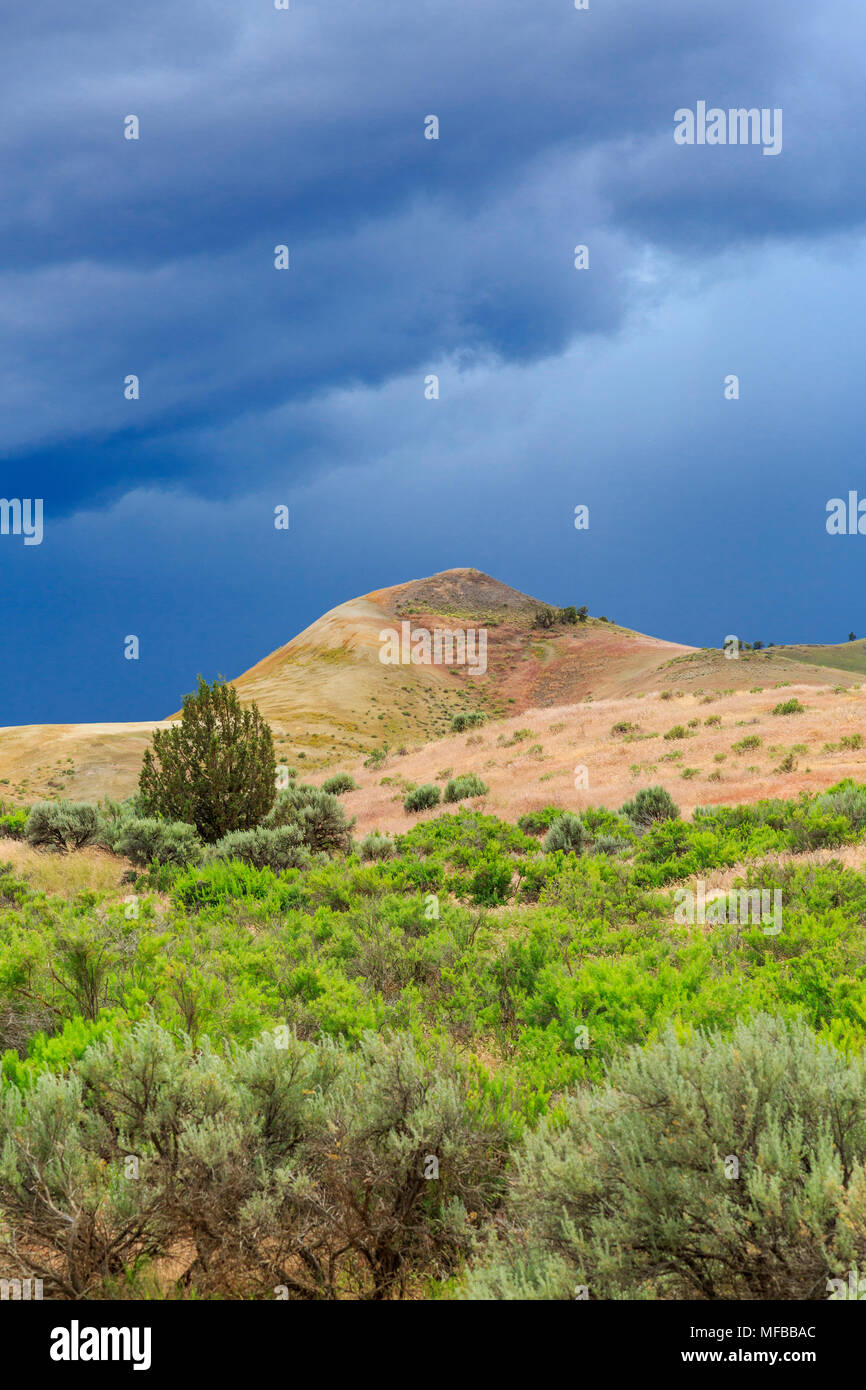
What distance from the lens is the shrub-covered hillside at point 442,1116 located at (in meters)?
2.65

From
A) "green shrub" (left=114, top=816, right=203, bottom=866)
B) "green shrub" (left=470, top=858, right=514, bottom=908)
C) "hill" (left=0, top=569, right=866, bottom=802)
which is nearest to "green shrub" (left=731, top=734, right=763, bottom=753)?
"green shrub" (left=470, top=858, right=514, bottom=908)

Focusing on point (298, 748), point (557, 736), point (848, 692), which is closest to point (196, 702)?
point (557, 736)

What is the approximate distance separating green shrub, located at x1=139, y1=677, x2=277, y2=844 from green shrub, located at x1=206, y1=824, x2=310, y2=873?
247cm

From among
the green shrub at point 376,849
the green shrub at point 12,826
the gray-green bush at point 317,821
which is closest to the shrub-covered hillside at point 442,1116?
the green shrub at point 376,849

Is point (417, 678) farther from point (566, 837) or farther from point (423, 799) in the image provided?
point (566, 837)

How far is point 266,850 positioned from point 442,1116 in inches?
376

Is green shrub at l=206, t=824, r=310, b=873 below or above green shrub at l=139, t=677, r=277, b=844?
below

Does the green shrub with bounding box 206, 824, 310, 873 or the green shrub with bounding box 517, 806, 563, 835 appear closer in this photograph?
the green shrub with bounding box 206, 824, 310, 873

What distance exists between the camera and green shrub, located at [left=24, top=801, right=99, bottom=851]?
14297 millimetres

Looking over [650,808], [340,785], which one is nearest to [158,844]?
[650,808]

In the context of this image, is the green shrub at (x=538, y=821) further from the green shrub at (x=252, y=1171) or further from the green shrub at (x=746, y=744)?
the green shrub at (x=252, y=1171)

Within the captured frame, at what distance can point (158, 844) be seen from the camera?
43.7 ft

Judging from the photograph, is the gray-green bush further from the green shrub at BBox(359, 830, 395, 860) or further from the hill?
the hill
